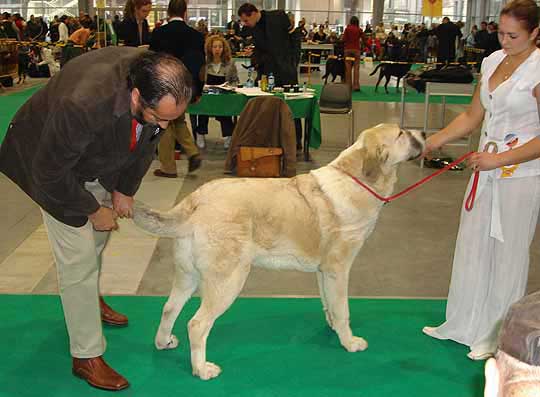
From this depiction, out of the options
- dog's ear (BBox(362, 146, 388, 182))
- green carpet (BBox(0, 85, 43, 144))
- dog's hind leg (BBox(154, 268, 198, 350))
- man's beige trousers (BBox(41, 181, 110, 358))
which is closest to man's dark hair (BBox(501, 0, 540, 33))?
dog's ear (BBox(362, 146, 388, 182))

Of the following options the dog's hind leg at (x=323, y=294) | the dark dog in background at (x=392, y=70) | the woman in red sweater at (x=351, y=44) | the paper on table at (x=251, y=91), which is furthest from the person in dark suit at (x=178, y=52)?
the dark dog in background at (x=392, y=70)

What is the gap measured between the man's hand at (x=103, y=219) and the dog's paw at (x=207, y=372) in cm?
90

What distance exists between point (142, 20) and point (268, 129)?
2283 millimetres

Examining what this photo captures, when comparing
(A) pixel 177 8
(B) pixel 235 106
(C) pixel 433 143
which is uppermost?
(A) pixel 177 8

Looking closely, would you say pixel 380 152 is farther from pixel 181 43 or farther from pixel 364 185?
pixel 181 43

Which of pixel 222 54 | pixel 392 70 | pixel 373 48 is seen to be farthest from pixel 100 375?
pixel 373 48

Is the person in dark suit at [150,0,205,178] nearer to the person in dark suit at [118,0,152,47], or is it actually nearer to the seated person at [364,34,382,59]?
the person in dark suit at [118,0,152,47]

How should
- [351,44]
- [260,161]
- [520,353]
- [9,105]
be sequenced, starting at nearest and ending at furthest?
[520,353] < [260,161] < [9,105] < [351,44]

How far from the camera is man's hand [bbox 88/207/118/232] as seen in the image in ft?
9.10

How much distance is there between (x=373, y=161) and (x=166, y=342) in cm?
148

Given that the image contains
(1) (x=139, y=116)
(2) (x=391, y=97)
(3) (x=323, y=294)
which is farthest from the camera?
(2) (x=391, y=97)

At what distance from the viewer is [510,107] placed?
10.3 ft

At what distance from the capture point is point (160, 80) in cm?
241

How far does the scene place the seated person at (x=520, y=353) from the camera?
88 centimetres
